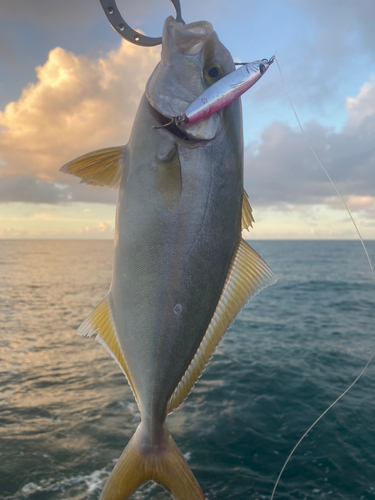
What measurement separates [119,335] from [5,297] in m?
33.2

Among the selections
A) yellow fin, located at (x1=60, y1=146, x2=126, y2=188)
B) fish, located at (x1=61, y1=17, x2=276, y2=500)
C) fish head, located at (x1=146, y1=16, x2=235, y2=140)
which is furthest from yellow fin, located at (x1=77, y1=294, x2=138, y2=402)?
fish head, located at (x1=146, y1=16, x2=235, y2=140)

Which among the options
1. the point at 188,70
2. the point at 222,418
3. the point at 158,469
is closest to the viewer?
the point at 188,70

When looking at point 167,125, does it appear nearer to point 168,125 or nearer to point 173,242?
point 168,125

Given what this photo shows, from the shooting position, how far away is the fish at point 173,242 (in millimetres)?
1972

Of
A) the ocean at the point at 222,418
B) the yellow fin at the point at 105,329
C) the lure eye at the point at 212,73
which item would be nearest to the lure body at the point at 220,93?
the lure eye at the point at 212,73

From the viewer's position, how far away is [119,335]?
223 cm

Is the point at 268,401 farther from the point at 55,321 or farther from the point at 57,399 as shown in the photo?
the point at 55,321

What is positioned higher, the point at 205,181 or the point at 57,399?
the point at 205,181

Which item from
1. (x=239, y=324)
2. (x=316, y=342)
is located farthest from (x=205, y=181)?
(x=239, y=324)

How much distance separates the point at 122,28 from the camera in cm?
218

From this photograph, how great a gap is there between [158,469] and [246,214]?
170 centimetres

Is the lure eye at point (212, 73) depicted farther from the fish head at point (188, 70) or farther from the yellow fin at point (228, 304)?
the yellow fin at point (228, 304)

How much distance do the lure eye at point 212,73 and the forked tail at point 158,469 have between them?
2.18 meters

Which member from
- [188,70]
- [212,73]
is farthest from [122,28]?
[212,73]
